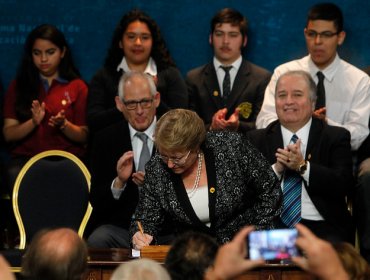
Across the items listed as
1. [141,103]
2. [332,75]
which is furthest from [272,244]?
[332,75]

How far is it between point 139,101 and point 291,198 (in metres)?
1.14

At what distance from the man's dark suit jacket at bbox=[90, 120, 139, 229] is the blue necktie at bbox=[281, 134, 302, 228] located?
0.94 metres

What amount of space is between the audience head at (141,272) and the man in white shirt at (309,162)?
108 inches

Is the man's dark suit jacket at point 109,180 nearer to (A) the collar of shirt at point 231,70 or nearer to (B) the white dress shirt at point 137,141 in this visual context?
(B) the white dress shirt at point 137,141

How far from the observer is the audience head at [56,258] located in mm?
3479

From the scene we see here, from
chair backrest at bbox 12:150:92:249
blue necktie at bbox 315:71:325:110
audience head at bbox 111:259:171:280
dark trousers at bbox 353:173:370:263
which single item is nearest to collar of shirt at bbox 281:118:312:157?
dark trousers at bbox 353:173:370:263

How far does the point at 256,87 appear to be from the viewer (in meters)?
7.02

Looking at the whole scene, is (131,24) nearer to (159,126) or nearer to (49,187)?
(49,187)

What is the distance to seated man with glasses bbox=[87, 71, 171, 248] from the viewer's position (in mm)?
6082

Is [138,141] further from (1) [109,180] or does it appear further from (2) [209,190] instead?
(2) [209,190]

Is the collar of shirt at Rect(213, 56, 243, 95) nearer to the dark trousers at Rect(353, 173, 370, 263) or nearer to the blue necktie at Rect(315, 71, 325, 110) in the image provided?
the blue necktie at Rect(315, 71, 325, 110)

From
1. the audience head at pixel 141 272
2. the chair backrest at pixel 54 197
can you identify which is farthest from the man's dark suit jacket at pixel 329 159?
the audience head at pixel 141 272

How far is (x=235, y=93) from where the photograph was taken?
23.0ft

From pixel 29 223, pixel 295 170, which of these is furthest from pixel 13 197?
pixel 295 170
